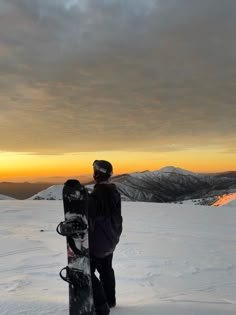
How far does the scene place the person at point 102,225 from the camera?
4.23 metres

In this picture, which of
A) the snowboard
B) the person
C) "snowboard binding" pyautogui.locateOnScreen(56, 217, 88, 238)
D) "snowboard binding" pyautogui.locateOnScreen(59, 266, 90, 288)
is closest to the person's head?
the person

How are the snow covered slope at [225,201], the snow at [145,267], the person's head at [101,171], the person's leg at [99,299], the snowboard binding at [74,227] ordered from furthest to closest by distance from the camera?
the snow covered slope at [225,201] < the snow at [145,267] < the person's head at [101,171] < the person's leg at [99,299] < the snowboard binding at [74,227]

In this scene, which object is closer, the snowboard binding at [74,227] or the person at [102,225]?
the snowboard binding at [74,227]

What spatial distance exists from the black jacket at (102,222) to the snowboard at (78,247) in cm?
18

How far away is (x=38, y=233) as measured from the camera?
11.8 m

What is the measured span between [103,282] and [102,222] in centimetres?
82

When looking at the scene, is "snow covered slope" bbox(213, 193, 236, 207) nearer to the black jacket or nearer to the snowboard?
the black jacket

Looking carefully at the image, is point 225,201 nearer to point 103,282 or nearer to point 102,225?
point 103,282

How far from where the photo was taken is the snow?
4746 millimetres

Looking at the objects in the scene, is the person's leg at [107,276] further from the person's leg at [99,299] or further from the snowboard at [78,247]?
the snowboard at [78,247]

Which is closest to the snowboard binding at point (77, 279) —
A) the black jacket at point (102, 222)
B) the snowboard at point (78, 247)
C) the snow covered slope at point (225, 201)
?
the snowboard at point (78, 247)

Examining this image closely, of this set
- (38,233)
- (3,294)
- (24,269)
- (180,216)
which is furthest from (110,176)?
(180,216)

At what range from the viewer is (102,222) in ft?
14.0

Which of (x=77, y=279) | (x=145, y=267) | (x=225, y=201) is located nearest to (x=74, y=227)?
(x=77, y=279)
